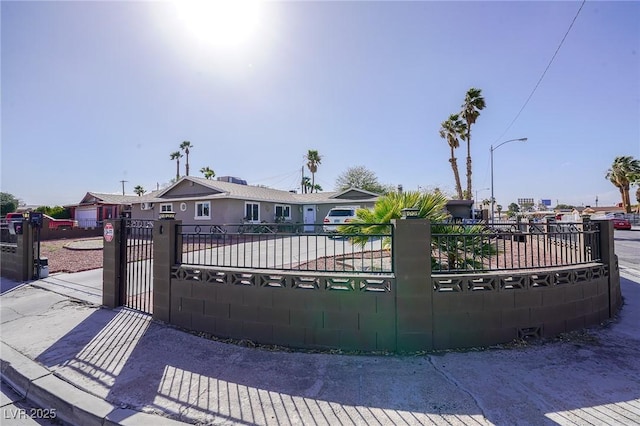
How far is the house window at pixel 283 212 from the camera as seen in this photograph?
76.2 feet

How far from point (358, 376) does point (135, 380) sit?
2289 millimetres

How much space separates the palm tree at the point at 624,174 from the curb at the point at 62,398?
162 ft

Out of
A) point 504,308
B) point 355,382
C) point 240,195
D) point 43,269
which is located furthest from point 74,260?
point 504,308

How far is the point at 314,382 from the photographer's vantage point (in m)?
2.99

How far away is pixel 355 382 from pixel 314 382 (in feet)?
1.33

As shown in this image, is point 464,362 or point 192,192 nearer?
point 464,362

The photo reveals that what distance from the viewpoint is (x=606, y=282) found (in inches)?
184

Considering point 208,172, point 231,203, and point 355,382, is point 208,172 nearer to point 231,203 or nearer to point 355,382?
point 231,203

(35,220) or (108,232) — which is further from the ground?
(35,220)

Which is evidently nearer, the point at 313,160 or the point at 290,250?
the point at 290,250

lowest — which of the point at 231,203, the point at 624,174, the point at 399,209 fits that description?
the point at 399,209

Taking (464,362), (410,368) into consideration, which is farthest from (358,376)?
(464,362)

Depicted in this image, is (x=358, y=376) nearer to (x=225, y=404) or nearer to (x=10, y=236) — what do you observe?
(x=225, y=404)

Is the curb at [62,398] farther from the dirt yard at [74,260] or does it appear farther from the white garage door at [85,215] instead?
the white garage door at [85,215]
